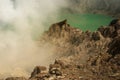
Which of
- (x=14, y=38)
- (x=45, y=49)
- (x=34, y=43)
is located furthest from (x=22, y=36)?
(x=45, y=49)

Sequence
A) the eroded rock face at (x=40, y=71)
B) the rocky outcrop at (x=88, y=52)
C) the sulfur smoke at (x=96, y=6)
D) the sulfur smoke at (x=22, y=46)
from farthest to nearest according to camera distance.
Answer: the sulfur smoke at (x=96, y=6) → the sulfur smoke at (x=22, y=46) → the eroded rock face at (x=40, y=71) → the rocky outcrop at (x=88, y=52)

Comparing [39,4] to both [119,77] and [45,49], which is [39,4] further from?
[119,77]

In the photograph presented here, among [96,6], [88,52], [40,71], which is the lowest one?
[40,71]

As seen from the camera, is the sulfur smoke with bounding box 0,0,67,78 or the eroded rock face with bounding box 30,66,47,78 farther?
the sulfur smoke with bounding box 0,0,67,78

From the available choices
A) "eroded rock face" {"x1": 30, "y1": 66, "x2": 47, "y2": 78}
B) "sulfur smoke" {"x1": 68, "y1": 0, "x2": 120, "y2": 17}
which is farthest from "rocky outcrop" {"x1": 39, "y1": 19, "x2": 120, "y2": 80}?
"sulfur smoke" {"x1": 68, "y1": 0, "x2": 120, "y2": 17}

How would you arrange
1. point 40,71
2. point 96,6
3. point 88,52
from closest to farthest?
point 40,71
point 88,52
point 96,6

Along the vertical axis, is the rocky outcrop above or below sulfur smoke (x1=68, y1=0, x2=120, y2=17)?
below

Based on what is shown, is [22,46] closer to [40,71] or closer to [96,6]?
[40,71]

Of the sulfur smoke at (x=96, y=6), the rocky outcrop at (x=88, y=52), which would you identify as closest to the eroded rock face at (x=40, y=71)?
the rocky outcrop at (x=88, y=52)

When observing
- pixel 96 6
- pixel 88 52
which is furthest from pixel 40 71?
pixel 96 6

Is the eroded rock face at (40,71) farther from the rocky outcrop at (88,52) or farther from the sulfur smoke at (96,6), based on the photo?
the sulfur smoke at (96,6)

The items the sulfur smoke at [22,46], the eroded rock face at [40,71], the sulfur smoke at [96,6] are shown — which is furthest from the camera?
the sulfur smoke at [96,6]

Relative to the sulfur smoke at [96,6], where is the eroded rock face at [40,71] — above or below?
below

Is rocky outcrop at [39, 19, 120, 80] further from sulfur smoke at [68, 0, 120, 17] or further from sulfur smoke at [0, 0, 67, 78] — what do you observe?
sulfur smoke at [68, 0, 120, 17]
